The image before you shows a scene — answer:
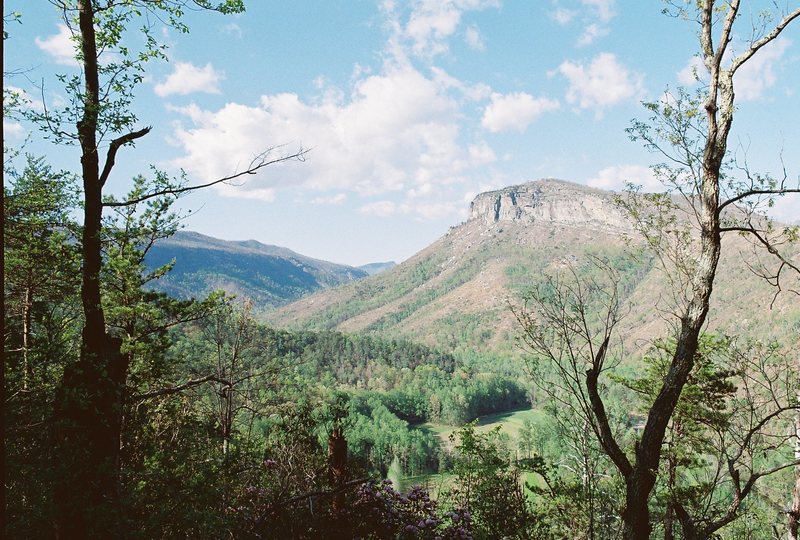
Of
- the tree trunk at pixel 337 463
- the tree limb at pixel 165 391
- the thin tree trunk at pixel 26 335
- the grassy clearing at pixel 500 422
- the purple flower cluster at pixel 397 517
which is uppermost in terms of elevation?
the thin tree trunk at pixel 26 335

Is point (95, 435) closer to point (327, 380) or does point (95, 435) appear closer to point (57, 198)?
point (57, 198)

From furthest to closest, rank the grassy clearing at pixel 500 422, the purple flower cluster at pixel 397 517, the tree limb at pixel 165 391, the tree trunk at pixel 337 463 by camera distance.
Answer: the grassy clearing at pixel 500 422 → the purple flower cluster at pixel 397 517 → the tree trunk at pixel 337 463 → the tree limb at pixel 165 391

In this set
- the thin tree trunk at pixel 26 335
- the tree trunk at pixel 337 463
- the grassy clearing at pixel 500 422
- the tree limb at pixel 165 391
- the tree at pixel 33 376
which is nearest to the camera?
the tree at pixel 33 376

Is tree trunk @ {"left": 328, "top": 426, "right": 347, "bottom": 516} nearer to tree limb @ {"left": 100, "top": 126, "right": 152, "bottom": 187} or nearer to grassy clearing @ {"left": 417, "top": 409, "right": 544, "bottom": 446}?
tree limb @ {"left": 100, "top": 126, "right": 152, "bottom": 187}

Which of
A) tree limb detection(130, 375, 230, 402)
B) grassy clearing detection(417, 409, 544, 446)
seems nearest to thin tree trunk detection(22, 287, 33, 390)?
tree limb detection(130, 375, 230, 402)

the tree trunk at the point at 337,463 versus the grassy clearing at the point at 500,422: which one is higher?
the tree trunk at the point at 337,463

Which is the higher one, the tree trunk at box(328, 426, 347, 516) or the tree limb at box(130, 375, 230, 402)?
the tree limb at box(130, 375, 230, 402)

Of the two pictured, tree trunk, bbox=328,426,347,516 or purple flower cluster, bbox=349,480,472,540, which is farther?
purple flower cluster, bbox=349,480,472,540

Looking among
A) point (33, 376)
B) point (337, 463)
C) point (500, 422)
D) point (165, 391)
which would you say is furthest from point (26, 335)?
point (500, 422)

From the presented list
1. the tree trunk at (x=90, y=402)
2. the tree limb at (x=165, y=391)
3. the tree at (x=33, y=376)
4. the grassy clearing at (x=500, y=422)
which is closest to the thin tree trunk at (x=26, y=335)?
the tree at (x=33, y=376)

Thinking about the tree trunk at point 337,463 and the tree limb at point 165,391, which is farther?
the tree trunk at point 337,463

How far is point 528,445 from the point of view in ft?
160

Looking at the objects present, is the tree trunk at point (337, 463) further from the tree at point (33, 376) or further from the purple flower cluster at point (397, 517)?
the tree at point (33, 376)

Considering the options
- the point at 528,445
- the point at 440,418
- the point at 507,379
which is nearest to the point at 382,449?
the point at 528,445
